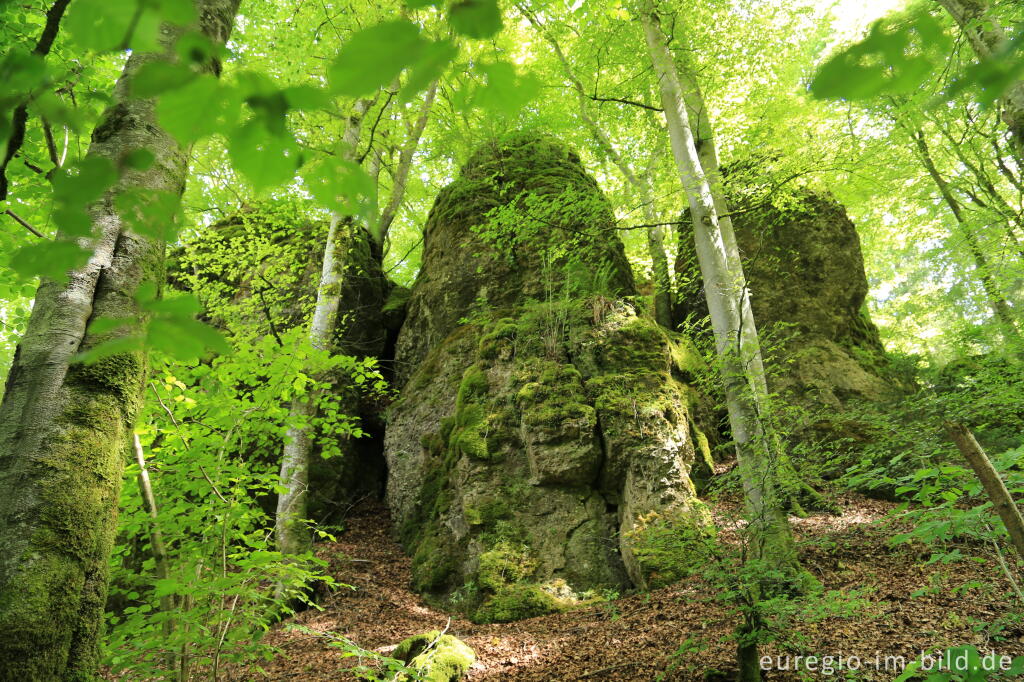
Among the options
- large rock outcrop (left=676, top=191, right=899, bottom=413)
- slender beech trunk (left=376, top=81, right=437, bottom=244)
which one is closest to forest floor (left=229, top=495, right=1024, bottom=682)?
large rock outcrop (left=676, top=191, right=899, bottom=413)

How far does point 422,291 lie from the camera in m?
9.81

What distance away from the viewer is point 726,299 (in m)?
5.14

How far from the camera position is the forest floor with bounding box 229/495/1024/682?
126 inches

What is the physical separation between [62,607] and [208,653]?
156 cm

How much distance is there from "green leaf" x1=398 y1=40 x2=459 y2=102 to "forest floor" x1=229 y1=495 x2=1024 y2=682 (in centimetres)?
279

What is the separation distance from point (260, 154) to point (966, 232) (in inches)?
503

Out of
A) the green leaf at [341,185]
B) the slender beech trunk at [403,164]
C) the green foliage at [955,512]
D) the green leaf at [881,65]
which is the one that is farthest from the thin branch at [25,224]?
the slender beech trunk at [403,164]

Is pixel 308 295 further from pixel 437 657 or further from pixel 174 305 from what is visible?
pixel 174 305

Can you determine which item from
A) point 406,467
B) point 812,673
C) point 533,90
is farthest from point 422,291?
point 533,90

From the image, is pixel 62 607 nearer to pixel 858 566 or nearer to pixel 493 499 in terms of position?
pixel 493 499

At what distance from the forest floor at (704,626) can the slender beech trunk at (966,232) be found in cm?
579

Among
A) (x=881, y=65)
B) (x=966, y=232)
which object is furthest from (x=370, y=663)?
(x=966, y=232)

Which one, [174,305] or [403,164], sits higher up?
[403,164]

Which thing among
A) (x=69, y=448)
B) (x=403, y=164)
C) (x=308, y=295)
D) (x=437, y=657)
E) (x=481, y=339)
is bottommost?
(x=437, y=657)
